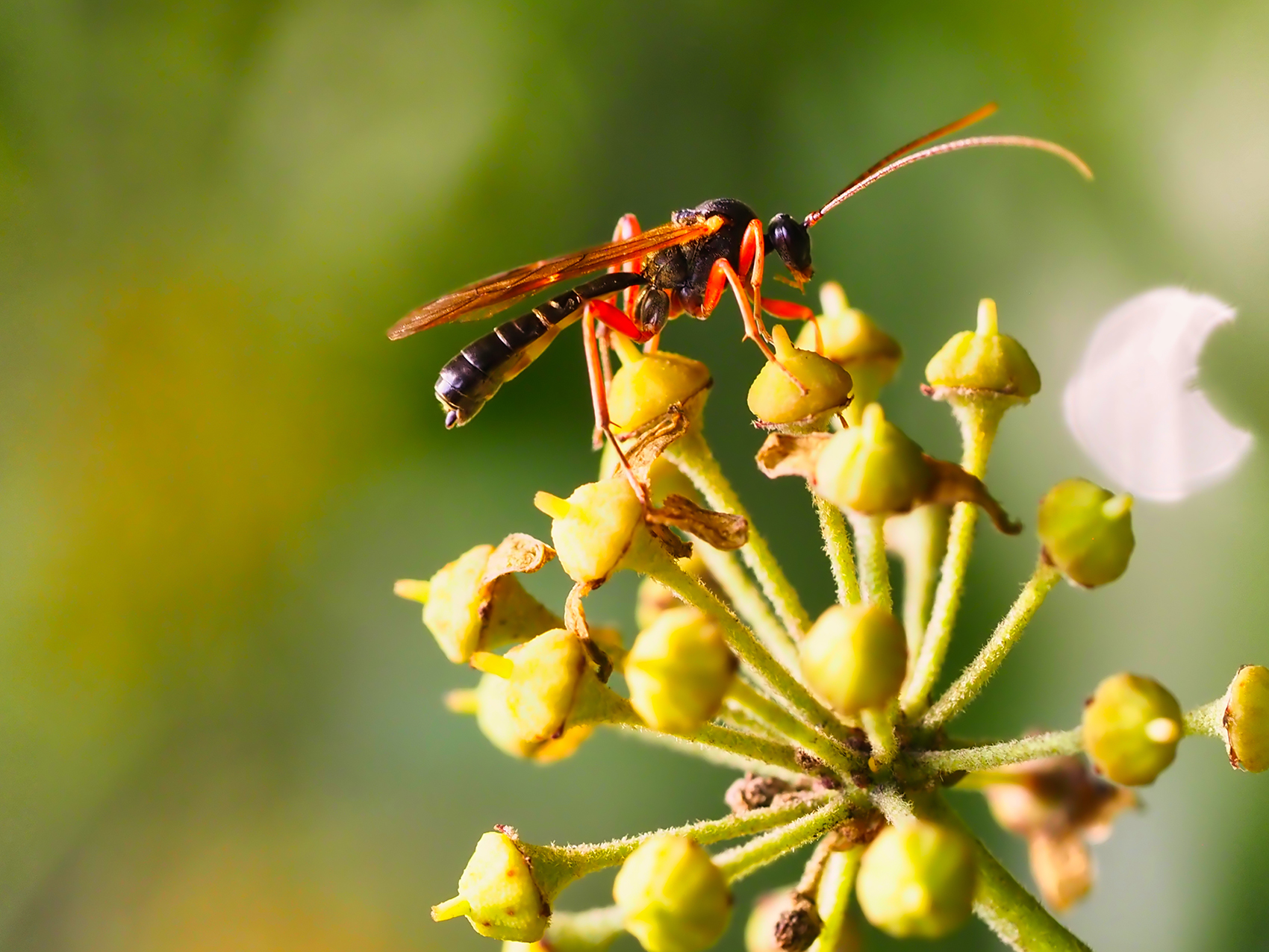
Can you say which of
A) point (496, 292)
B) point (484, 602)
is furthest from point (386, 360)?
point (484, 602)

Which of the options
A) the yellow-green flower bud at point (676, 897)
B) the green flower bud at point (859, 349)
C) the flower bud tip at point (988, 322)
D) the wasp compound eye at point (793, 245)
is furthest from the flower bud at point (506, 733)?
the wasp compound eye at point (793, 245)

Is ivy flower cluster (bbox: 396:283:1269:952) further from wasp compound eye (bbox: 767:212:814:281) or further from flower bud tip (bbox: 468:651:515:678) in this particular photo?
wasp compound eye (bbox: 767:212:814:281)

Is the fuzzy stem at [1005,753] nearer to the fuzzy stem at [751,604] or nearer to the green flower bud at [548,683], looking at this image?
the fuzzy stem at [751,604]

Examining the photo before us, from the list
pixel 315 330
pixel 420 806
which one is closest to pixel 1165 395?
pixel 420 806

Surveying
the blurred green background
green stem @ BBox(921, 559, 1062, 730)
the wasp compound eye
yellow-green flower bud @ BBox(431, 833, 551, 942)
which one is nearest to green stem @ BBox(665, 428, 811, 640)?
green stem @ BBox(921, 559, 1062, 730)

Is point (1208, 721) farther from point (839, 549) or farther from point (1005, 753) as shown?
point (839, 549)
